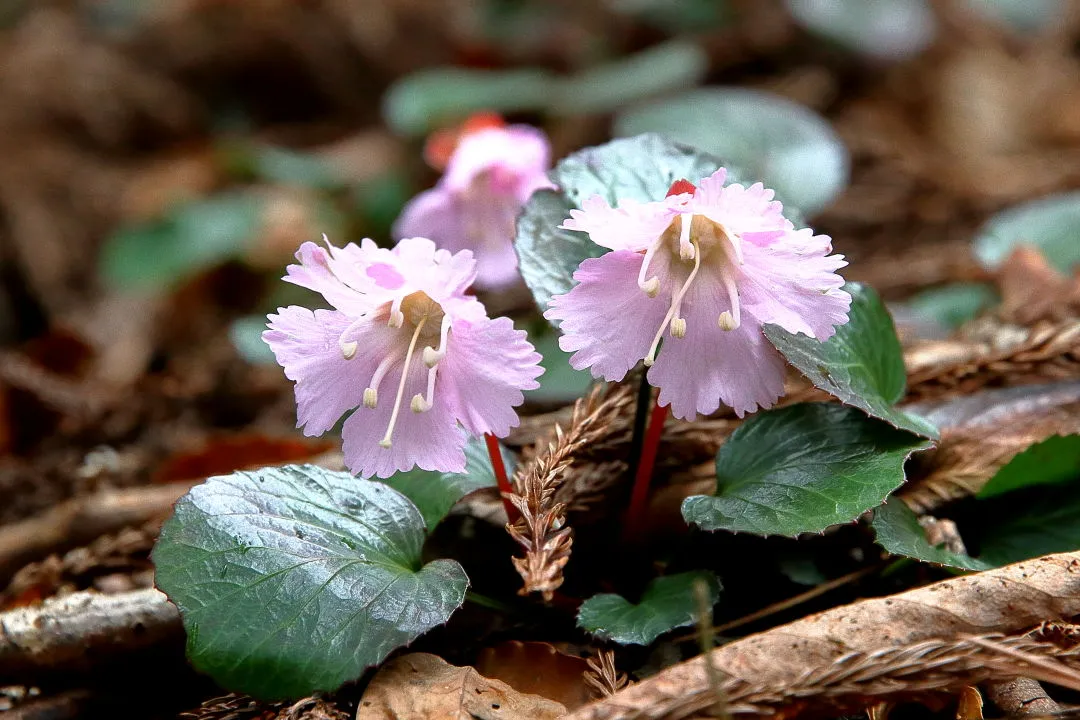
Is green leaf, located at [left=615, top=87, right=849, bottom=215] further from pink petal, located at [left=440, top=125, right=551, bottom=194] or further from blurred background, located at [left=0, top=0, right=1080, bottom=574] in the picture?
pink petal, located at [left=440, top=125, right=551, bottom=194]

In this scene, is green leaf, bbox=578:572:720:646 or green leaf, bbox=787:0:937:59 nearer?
green leaf, bbox=578:572:720:646

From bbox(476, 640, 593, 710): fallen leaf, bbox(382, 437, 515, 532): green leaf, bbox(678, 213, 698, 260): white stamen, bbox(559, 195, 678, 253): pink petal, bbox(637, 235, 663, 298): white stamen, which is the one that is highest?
bbox(559, 195, 678, 253): pink petal

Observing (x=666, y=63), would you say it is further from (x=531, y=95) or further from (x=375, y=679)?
(x=375, y=679)

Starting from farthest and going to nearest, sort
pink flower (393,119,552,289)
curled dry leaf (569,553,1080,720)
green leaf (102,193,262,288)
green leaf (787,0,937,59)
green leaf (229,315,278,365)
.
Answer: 1. green leaf (787,0,937,59)
2. green leaf (102,193,262,288)
3. green leaf (229,315,278,365)
4. pink flower (393,119,552,289)
5. curled dry leaf (569,553,1080,720)

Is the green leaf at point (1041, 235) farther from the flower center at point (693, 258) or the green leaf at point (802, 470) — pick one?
the flower center at point (693, 258)

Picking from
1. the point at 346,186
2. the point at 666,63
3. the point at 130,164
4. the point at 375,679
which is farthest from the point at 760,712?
the point at 130,164

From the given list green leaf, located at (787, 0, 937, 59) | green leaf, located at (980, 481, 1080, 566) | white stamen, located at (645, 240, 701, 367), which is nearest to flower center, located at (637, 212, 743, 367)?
white stamen, located at (645, 240, 701, 367)
